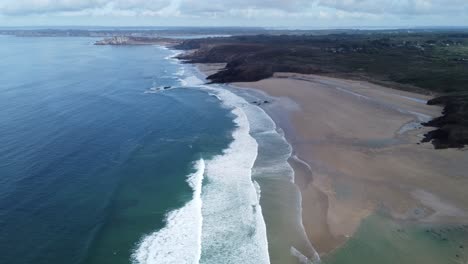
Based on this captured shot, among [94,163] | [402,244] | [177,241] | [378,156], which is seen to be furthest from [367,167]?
[94,163]

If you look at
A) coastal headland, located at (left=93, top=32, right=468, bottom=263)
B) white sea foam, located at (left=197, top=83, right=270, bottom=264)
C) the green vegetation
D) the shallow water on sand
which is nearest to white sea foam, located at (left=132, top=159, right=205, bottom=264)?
white sea foam, located at (left=197, top=83, right=270, bottom=264)

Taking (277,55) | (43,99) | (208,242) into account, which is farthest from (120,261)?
(277,55)

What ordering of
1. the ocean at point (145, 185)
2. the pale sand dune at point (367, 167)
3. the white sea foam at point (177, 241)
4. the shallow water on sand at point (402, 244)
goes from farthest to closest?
the pale sand dune at point (367, 167)
the ocean at point (145, 185)
the white sea foam at point (177, 241)
the shallow water on sand at point (402, 244)

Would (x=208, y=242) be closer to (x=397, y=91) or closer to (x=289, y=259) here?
(x=289, y=259)

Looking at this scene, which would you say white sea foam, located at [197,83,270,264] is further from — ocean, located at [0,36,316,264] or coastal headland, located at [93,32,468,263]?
coastal headland, located at [93,32,468,263]

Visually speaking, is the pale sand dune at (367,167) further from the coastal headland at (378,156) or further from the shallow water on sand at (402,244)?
the shallow water on sand at (402,244)

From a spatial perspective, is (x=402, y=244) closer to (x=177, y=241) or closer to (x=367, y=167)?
(x=367, y=167)

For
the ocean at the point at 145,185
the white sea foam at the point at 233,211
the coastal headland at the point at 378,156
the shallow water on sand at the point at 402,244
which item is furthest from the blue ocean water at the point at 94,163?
the shallow water on sand at the point at 402,244
